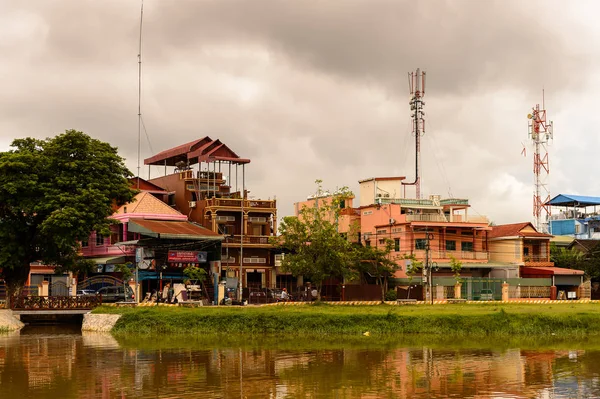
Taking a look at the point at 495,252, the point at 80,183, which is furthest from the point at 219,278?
the point at 495,252

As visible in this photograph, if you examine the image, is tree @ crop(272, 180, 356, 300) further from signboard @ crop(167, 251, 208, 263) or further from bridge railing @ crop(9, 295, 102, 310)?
bridge railing @ crop(9, 295, 102, 310)

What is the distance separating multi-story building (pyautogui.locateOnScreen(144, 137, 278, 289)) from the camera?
67.2 meters

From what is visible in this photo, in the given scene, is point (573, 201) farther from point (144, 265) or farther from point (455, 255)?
point (144, 265)

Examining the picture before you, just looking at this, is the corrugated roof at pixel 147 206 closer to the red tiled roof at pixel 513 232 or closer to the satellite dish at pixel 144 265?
the satellite dish at pixel 144 265

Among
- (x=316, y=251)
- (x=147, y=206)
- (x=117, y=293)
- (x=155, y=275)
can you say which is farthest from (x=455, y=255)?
(x=117, y=293)

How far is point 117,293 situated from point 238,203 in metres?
14.2

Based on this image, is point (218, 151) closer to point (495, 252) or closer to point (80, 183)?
point (80, 183)

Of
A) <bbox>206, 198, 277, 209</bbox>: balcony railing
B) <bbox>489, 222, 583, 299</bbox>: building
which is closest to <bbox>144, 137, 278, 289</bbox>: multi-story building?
<bbox>206, 198, 277, 209</bbox>: balcony railing

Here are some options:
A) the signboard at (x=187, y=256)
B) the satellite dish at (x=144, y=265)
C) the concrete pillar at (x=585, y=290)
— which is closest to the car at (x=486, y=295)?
the concrete pillar at (x=585, y=290)

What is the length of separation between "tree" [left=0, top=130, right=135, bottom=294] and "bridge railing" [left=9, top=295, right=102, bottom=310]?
1146 millimetres

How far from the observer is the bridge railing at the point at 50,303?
49844mm

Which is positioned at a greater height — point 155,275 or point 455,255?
point 455,255

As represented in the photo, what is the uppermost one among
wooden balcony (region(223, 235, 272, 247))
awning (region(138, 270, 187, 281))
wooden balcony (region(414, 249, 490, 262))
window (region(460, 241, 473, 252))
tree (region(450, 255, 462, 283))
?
wooden balcony (region(223, 235, 272, 247))

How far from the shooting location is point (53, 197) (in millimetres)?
48969
